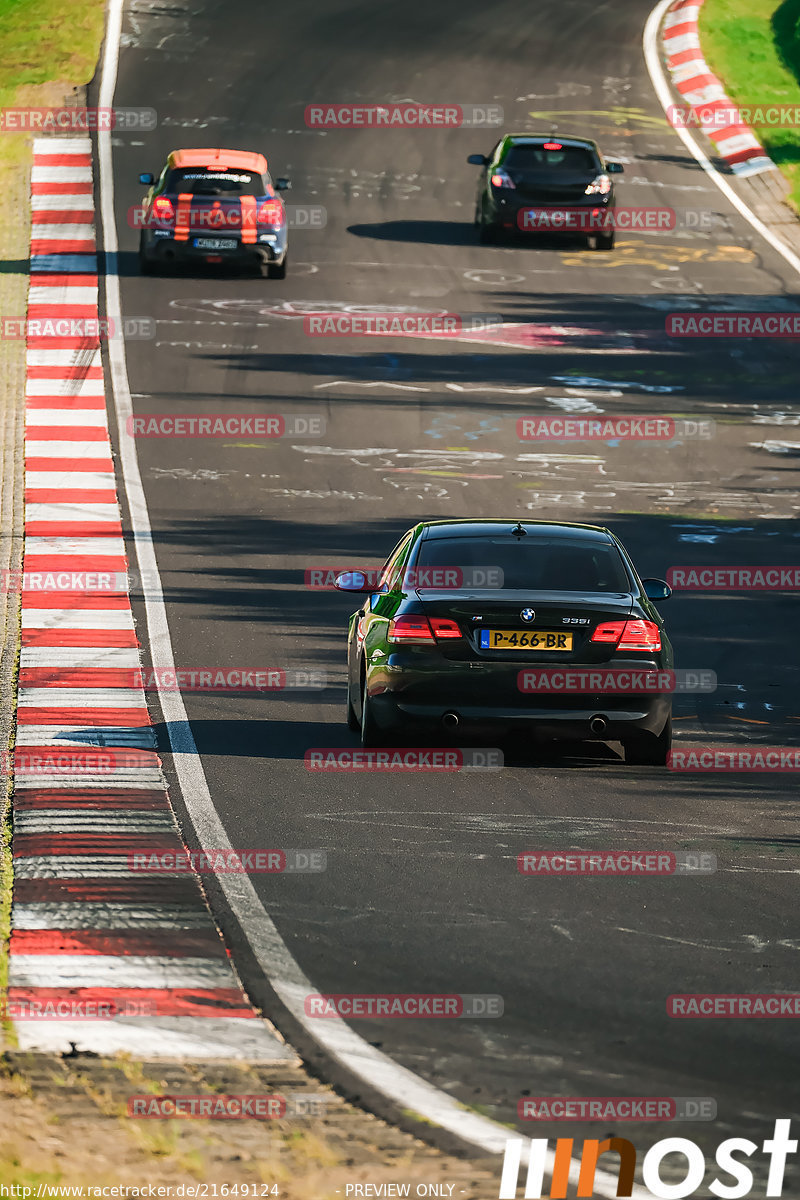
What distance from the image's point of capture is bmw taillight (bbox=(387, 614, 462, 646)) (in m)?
10.8

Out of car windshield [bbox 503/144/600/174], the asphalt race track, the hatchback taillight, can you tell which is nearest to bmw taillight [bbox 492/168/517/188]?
car windshield [bbox 503/144/600/174]

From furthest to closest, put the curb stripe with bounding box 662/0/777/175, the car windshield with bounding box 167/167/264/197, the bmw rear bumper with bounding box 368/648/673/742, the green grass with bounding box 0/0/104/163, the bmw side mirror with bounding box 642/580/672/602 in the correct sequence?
the green grass with bounding box 0/0/104/163 → the curb stripe with bounding box 662/0/777/175 → the car windshield with bounding box 167/167/264/197 → the bmw side mirror with bounding box 642/580/672/602 → the bmw rear bumper with bounding box 368/648/673/742

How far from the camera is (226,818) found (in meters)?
9.86

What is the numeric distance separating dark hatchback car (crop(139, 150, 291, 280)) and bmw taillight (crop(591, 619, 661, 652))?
17908 mm

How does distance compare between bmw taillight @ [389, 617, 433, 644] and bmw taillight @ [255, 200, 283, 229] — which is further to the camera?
bmw taillight @ [255, 200, 283, 229]

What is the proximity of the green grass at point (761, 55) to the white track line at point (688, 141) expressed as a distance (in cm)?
111

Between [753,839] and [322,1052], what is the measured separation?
3.75m

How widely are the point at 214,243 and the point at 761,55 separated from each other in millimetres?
18265

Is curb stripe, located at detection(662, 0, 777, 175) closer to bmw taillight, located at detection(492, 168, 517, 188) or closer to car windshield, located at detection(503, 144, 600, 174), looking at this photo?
car windshield, located at detection(503, 144, 600, 174)

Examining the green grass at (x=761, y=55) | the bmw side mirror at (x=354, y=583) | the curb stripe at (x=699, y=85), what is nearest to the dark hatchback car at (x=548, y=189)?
the curb stripe at (x=699, y=85)

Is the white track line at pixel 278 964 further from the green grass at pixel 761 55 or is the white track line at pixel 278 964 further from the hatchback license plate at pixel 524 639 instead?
the green grass at pixel 761 55

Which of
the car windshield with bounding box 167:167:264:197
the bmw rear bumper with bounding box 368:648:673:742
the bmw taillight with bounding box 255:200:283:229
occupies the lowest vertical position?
the bmw rear bumper with bounding box 368:648:673:742

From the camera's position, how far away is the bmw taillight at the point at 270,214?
27.7 metres

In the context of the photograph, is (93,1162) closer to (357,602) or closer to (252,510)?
(357,602)
